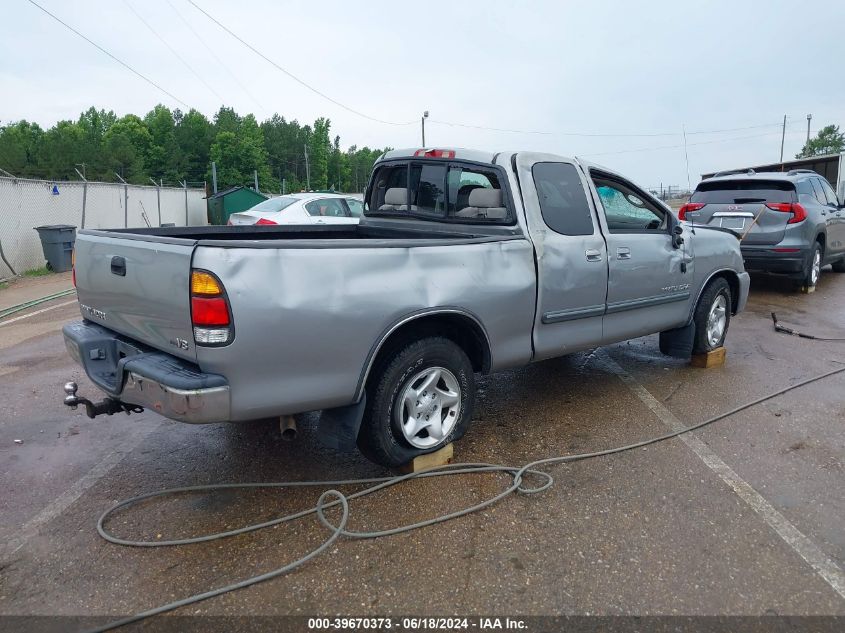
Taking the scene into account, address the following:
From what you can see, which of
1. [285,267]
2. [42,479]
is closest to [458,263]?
[285,267]

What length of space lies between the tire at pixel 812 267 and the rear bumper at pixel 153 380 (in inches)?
367

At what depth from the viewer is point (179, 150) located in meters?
85.8

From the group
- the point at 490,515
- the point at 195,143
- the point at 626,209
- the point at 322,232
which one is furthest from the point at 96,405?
the point at 195,143

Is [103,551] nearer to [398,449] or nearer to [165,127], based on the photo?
[398,449]

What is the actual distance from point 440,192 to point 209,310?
2.37m

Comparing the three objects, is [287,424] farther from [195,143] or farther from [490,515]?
[195,143]

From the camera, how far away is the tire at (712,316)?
5723 mm

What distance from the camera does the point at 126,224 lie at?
1828 centimetres

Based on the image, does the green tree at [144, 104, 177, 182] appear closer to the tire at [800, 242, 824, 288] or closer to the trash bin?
the trash bin

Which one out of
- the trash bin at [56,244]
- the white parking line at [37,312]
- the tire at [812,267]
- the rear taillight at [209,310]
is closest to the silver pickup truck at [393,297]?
the rear taillight at [209,310]

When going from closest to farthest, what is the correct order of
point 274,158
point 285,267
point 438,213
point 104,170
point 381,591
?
point 381,591, point 285,267, point 438,213, point 104,170, point 274,158

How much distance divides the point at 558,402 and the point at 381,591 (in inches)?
107

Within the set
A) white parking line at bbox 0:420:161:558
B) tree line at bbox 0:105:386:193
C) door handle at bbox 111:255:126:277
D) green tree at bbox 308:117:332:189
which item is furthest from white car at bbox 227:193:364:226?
green tree at bbox 308:117:332:189

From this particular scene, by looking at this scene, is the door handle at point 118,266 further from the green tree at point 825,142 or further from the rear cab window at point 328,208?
the green tree at point 825,142
